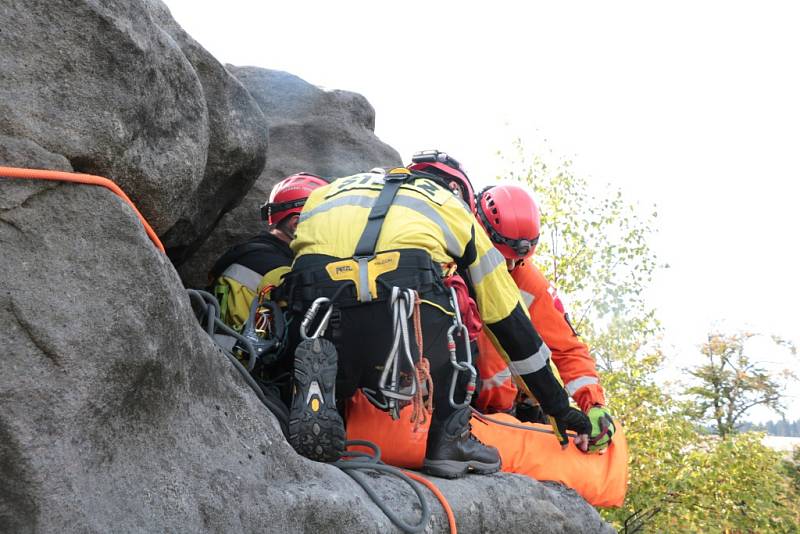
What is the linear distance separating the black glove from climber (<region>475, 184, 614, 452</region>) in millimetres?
236

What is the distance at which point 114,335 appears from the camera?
270 centimetres

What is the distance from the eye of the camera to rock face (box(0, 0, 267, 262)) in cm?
280

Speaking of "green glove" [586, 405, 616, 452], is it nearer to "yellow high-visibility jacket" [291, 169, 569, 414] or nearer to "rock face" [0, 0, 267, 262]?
"yellow high-visibility jacket" [291, 169, 569, 414]

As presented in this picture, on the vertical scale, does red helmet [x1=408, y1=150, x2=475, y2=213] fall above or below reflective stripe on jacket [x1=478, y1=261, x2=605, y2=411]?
above

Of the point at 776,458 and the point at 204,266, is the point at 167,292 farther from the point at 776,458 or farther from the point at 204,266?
the point at 776,458

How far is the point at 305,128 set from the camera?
778 cm

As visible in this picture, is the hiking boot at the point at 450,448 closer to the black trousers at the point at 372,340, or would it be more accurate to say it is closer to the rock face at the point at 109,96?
the black trousers at the point at 372,340

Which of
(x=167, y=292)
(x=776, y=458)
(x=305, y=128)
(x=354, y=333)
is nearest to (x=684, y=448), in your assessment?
(x=776, y=458)

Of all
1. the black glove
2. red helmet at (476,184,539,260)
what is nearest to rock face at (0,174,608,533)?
the black glove

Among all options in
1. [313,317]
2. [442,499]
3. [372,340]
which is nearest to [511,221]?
[372,340]

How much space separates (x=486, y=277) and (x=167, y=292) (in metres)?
1.85

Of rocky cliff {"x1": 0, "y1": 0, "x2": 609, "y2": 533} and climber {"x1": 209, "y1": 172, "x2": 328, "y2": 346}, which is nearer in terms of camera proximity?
rocky cliff {"x1": 0, "y1": 0, "x2": 609, "y2": 533}

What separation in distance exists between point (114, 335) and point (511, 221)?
3252mm

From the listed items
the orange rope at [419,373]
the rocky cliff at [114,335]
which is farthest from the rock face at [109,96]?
the orange rope at [419,373]
